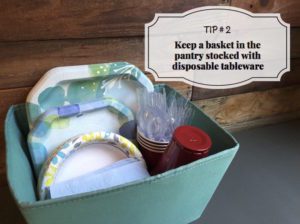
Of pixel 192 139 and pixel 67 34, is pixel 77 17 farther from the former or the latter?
pixel 192 139

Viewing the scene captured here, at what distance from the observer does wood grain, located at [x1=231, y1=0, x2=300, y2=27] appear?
691 millimetres

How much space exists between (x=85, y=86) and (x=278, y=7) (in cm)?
49

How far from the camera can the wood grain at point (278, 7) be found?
27.2 inches

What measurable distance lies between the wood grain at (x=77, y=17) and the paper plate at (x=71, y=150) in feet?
0.62

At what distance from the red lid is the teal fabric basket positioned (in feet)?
0.08

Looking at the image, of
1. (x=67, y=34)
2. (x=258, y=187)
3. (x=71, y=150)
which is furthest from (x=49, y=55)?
(x=258, y=187)

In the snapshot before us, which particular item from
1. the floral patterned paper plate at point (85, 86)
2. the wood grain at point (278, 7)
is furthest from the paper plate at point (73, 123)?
the wood grain at point (278, 7)

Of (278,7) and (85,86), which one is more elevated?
(278,7)

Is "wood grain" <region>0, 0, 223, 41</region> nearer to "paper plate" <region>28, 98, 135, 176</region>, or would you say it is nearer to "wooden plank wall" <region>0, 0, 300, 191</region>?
"wooden plank wall" <region>0, 0, 300, 191</region>

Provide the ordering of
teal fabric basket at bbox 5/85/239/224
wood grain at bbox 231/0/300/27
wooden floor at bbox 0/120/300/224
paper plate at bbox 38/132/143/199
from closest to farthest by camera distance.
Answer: teal fabric basket at bbox 5/85/239/224 → paper plate at bbox 38/132/143/199 → wooden floor at bbox 0/120/300/224 → wood grain at bbox 231/0/300/27

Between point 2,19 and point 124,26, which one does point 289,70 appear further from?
point 2,19

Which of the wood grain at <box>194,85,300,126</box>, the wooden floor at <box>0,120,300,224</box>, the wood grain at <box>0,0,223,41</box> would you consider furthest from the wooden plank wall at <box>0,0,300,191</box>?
the wooden floor at <box>0,120,300,224</box>

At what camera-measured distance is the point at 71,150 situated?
0.52m

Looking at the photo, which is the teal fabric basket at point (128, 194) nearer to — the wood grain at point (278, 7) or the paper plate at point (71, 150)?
the paper plate at point (71, 150)
